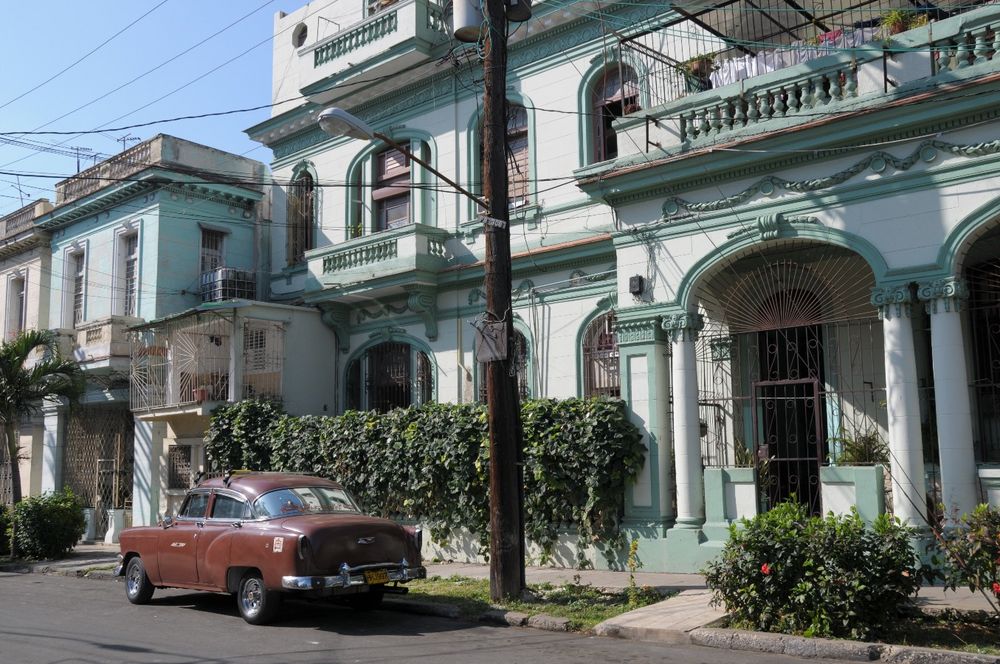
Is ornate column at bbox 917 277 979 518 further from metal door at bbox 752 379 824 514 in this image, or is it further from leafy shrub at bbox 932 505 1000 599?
leafy shrub at bbox 932 505 1000 599

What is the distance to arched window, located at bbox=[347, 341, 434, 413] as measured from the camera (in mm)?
19641

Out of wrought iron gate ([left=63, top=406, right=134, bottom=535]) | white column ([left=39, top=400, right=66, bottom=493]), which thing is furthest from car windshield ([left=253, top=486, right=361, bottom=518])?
white column ([left=39, top=400, right=66, bottom=493])

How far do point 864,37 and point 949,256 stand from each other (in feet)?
12.0

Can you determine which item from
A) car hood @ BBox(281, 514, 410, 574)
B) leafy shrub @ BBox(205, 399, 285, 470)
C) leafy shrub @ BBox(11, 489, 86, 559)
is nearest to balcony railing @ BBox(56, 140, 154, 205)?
leafy shrub @ BBox(205, 399, 285, 470)

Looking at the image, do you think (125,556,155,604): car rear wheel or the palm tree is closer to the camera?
(125,556,155,604): car rear wheel

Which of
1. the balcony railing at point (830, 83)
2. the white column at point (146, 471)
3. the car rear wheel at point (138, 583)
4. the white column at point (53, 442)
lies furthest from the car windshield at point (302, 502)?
the white column at point (53, 442)

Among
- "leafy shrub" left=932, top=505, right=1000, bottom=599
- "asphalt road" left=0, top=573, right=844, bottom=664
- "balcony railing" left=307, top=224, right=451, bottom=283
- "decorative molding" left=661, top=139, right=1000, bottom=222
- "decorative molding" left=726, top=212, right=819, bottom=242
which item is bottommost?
"asphalt road" left=0, top=573, right=844, bottom=664

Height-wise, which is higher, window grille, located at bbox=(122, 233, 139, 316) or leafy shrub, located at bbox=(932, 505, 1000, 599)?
window grille, located at bbox=(122, 233, 139, 316)

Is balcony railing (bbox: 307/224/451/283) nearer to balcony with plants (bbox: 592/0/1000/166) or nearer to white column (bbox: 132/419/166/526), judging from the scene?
balcony with plants (bbox: 592/0/1000/166)

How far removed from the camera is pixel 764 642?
8.54m

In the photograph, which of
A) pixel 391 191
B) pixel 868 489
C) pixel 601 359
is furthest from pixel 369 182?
pixel 868 489

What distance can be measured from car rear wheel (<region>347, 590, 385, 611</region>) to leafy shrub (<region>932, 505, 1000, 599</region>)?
634 cm

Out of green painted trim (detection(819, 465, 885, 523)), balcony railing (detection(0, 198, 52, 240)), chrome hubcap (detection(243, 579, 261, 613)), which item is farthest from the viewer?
balcony railing (detection(0, 198, 52, 240))

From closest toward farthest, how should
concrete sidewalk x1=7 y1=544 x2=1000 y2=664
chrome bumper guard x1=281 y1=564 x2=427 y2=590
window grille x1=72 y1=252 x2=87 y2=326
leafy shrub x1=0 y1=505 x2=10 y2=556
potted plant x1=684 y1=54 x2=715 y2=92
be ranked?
concrete sidewalk x1=7 y1=544 x2=1000 y2=664 < chrome bumper guard x1=281 y1=564 x2=427 y2=590 < potted plant x1=684 y1=54 x2=715 y2=92 < leafy shrub x1=0 y1=505 x2=10 y2=556 < window grille x1=72 y1=252 x2=87 y2=326
